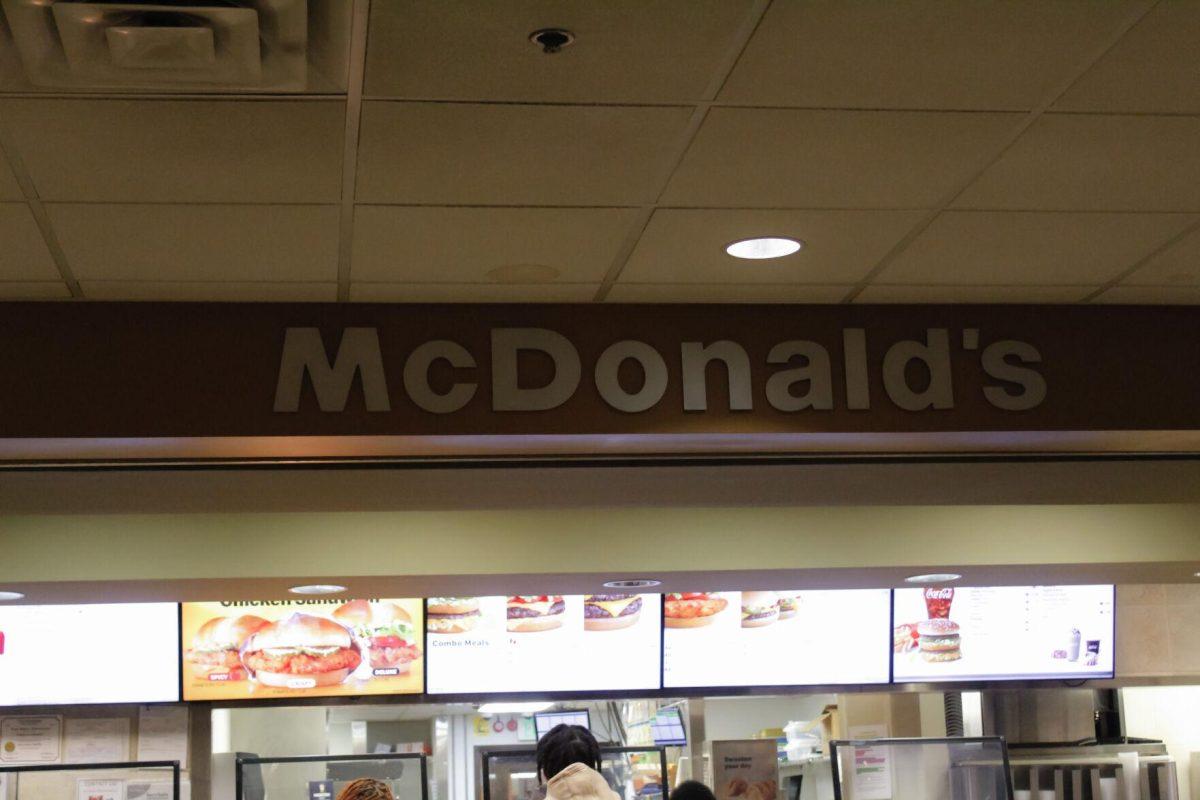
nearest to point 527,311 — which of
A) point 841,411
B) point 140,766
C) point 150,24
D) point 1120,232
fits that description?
point 841,411

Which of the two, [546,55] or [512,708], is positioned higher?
[546,55]

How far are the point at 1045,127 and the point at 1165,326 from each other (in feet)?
5.23

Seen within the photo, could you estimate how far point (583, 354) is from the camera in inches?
161

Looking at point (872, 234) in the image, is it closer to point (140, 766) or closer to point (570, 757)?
point (570, 757)

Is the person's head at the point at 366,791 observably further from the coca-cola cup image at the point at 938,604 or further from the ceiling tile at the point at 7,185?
the ceiling tile at the point at 7,185

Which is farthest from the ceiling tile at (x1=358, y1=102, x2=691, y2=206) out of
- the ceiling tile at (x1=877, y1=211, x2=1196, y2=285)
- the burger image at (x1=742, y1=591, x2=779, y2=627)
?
the burger image at (x1=742, y1=591, x2=779, y2=627)

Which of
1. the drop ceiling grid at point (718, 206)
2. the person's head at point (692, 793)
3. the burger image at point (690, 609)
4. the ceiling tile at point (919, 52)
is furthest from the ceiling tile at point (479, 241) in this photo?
the burger image at point (690, 609)

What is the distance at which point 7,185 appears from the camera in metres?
3.05

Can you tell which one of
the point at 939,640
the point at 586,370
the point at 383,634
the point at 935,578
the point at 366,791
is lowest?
the point at 366,791

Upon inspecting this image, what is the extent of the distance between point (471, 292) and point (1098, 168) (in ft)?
5.46

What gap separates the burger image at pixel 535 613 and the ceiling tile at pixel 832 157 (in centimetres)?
380

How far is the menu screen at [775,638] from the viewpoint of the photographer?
6.93m

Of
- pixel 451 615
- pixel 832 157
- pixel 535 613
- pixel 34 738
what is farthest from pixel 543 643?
pixel 832 157

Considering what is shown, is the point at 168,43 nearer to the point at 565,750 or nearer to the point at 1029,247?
the point at 1029,247
